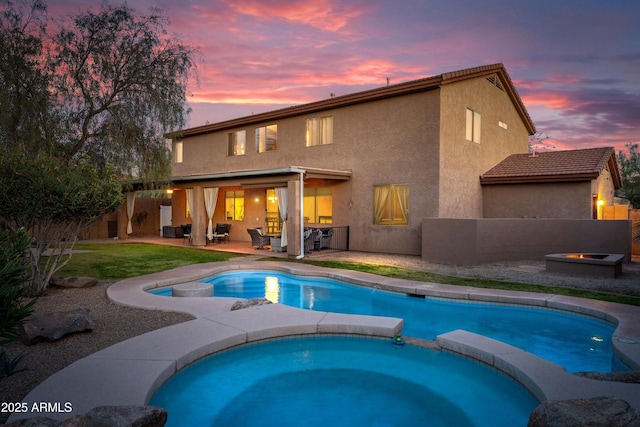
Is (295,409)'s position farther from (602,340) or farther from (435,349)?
(602,340)

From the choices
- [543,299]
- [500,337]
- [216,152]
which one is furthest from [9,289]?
[216,152]

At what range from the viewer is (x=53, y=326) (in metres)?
5.27

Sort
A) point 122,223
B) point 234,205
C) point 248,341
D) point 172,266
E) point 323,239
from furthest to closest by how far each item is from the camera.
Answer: point 122,223, point 234,205, point 323,239, point 172,266, point 248,341

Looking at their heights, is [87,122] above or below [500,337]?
above

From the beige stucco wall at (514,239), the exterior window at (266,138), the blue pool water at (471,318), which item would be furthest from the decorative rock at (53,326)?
the exterior window at (266,138)

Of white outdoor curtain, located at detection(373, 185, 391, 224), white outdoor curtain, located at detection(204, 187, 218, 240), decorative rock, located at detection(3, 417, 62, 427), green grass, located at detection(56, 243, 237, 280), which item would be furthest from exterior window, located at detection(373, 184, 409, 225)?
decorative rock, located at detection(3, 417, 62, 427)

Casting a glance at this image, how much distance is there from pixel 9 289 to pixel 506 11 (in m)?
15.6

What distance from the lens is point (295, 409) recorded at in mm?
4277

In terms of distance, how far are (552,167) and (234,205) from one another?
14.5m

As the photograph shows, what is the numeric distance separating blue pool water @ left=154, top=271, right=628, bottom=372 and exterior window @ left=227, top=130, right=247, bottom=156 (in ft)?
35.6

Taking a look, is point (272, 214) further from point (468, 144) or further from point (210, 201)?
point (468, 144)

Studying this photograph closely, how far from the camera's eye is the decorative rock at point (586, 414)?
279cm

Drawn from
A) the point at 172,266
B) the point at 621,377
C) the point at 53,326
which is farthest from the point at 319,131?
the point at 621,377

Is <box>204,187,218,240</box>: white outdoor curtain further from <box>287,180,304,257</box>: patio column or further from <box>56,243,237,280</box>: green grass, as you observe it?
<box>287,180,304,257</box>: patio column
